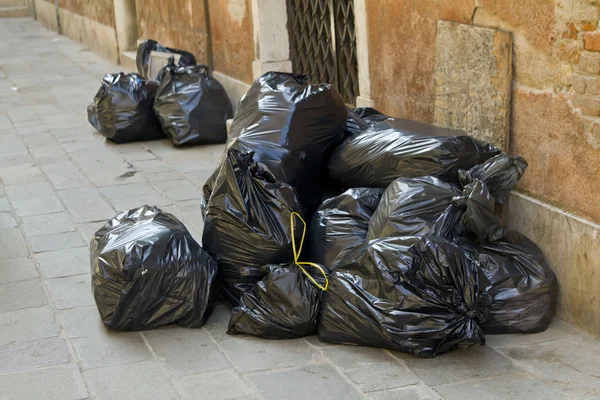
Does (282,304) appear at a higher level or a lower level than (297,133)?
lower

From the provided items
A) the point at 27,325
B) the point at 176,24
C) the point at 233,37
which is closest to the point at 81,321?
the point at 27,325

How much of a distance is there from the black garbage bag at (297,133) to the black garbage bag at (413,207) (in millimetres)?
807

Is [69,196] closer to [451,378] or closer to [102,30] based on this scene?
[451,378]

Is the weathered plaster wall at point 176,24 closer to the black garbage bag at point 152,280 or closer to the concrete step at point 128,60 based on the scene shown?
the concrete step at point 128,60

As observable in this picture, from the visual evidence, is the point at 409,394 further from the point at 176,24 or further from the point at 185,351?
the point at 176,24

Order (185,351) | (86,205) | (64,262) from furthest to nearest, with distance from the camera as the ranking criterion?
(86,205) < (64,262) < (185,351)

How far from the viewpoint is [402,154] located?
4.12 m

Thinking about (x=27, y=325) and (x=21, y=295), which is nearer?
(x=27, y=325)

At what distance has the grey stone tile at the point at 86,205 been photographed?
556cm

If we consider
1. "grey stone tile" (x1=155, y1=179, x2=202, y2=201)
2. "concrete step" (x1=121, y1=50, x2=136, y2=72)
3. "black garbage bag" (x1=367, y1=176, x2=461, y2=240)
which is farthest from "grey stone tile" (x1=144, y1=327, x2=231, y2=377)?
"concrete step" (x1=121, y1=50, x2=136, y2=72)

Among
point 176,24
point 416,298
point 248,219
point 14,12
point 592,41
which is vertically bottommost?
point 14,12

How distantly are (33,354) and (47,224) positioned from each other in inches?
75.2

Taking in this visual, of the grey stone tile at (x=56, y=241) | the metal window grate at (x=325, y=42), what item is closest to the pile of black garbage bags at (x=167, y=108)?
the metal window grate at (x=325, y=42)

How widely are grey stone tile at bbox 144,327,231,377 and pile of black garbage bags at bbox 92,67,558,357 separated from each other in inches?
2.5
